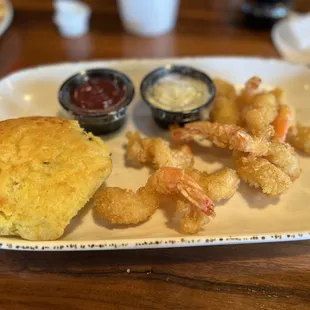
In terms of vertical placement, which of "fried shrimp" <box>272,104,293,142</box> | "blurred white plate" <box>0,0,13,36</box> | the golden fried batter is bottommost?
"blurred white plate" <box>0,0,13,36</box>

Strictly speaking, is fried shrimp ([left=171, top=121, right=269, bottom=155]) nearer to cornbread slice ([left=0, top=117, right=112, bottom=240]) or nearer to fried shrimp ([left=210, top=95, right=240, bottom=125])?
fried shrimp ([left=210, top=95, right=240, bottom=125])

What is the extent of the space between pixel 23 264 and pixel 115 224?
52 cm

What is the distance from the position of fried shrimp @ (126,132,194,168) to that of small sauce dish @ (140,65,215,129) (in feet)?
0.78

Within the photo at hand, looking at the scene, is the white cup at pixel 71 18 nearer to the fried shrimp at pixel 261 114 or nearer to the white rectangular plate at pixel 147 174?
the white rectangular plate at pixel 147 174

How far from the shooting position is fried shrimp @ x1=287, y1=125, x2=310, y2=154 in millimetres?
2777

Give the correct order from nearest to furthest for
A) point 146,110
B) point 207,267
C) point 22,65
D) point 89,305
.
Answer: point 89,305, point 207,267, point 146,110, point 22,65

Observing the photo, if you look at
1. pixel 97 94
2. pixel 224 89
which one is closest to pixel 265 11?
pixel 224 89

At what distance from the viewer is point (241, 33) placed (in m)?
4.22

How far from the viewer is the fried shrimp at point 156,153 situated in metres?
2.61

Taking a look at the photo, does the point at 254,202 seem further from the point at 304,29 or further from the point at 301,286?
the point at 304,29

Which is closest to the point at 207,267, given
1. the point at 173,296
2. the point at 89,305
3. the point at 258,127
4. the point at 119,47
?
the point at 173,296

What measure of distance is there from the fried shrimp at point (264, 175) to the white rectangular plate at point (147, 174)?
13 cm

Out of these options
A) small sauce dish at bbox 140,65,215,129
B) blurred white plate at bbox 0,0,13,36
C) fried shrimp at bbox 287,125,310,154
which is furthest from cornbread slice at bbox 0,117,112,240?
blurred white plate at bbox 0,0,13,36

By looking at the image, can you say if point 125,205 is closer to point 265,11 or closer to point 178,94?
point 178,94
